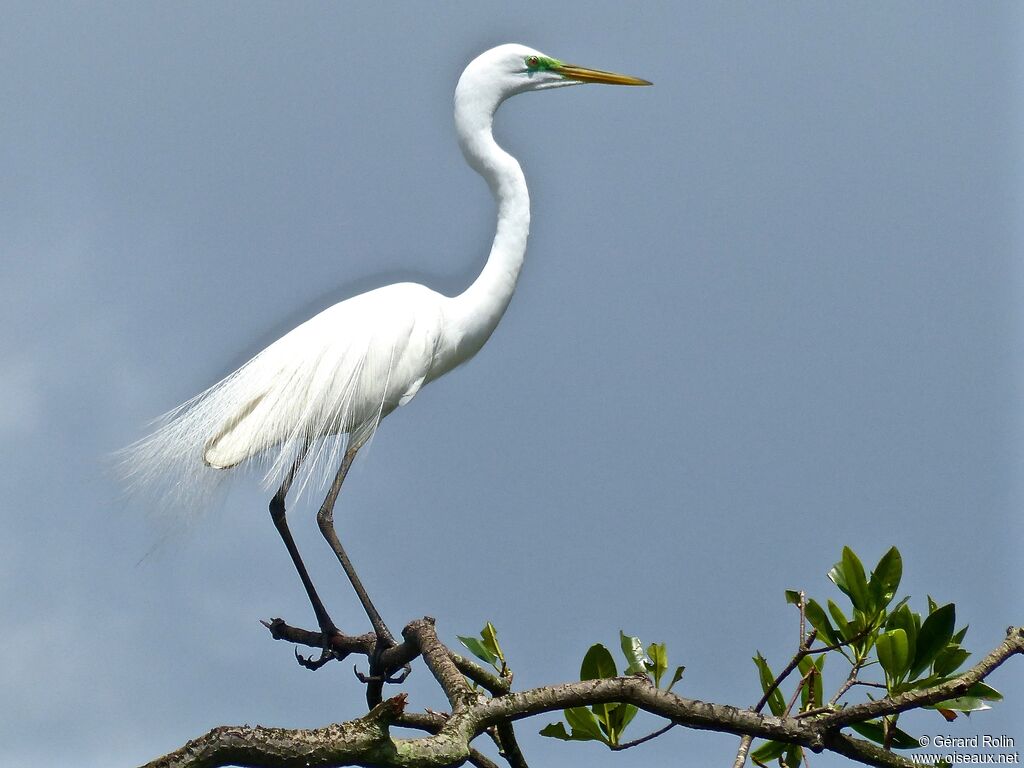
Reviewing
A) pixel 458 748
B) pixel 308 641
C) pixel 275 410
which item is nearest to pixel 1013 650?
pixel 458 748

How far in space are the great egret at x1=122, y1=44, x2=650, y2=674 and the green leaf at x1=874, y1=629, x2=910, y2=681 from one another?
218 centimetres

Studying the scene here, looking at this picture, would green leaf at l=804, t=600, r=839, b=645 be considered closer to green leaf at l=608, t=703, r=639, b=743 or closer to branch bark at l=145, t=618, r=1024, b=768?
branch bark at l=145, t=618, r=1024, b=768

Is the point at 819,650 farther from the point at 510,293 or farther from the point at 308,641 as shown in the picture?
the point at 510,293

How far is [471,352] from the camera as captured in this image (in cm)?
534

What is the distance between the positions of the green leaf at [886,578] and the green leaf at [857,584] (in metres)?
0.02

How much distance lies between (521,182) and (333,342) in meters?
1.14

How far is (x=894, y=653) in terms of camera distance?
3.00 metres

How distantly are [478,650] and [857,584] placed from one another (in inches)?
45.0

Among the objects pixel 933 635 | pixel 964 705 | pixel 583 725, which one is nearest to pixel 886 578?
pixel 933 635

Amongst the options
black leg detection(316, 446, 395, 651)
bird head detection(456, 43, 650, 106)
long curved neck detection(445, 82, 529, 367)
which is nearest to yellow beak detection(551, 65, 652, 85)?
bird head detection(456, 43, 650, 106)

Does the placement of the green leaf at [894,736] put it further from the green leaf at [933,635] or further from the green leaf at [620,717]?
the green leaf at [620,717]

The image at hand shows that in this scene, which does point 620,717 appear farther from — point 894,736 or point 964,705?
point 964,705

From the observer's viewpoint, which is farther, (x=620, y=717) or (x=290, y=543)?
(x=290, y=543)

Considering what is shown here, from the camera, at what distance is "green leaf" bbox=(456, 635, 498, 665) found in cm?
349
